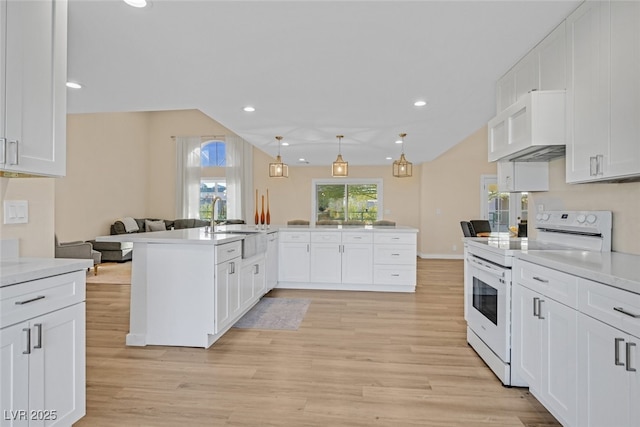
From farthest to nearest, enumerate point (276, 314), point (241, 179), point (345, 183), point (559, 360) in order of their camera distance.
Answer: point (241, 179), point (345, 183), point (276, 314), point (559, 360)

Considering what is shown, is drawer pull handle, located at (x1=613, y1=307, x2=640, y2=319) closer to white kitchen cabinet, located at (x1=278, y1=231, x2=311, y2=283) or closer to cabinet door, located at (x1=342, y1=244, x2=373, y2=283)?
cabinet door, located at (x1=342, y1=244, x2=373, y2=283)

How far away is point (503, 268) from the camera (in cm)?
218

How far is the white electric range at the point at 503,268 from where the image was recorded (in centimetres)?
209

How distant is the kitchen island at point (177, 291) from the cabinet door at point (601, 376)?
238 cm

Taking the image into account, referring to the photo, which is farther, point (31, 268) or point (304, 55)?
point (304, 55)

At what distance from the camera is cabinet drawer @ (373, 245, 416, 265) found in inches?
183

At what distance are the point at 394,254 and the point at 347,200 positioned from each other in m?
4.78

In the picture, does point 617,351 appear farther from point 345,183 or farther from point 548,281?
point 345,183

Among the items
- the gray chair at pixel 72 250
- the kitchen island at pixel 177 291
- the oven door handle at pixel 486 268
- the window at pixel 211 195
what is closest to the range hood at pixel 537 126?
the oven door handle at pixel 486 268

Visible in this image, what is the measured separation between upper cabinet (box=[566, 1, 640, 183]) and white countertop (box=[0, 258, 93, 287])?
8.53 ft

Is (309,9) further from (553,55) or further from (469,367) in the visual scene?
(469,367)

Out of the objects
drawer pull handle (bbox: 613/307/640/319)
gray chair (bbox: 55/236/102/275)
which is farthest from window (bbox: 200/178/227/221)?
drawer pull handle (bbox: 613/307/640/319)

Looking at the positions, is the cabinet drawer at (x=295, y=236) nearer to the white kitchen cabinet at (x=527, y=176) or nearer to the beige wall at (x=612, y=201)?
the white kitchen cabinet at (x=527, y=176)

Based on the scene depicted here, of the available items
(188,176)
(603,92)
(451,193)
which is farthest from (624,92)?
(188,176)
